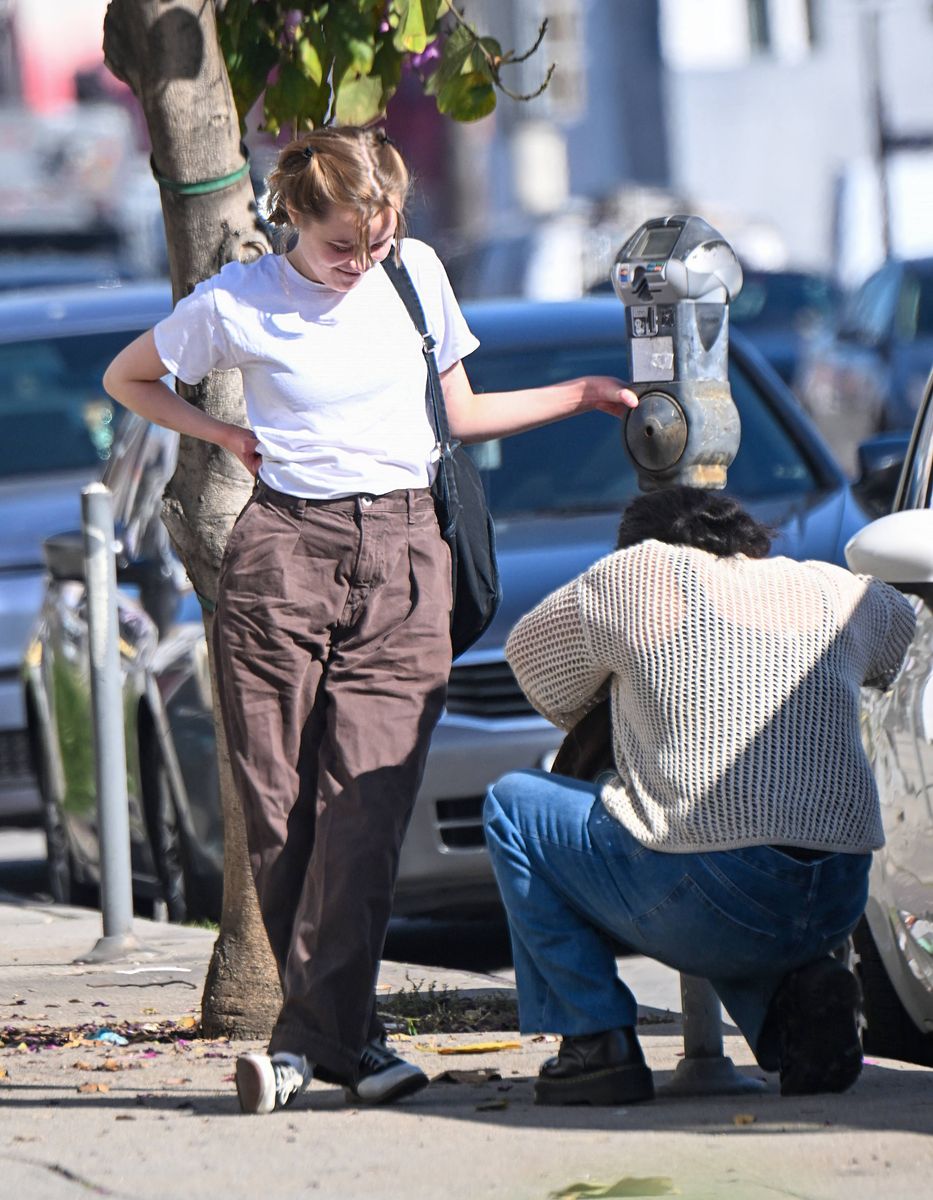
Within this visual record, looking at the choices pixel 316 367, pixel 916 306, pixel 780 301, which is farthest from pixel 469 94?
pixel 780 301

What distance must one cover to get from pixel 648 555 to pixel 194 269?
1430mm

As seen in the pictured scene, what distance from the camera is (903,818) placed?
4.92 meters

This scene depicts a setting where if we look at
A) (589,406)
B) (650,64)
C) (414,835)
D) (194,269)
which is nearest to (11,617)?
(414,835)

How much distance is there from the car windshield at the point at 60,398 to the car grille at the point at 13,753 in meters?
1.08

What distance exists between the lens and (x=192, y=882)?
7840mm

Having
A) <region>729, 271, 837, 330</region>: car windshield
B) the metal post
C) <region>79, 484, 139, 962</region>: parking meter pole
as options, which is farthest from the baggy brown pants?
<region>729, 271, 837, 330</region>: car windshield

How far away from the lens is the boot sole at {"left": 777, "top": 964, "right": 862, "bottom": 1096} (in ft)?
15.1

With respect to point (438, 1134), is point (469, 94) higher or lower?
higher

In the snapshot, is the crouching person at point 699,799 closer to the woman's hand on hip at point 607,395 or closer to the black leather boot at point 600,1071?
the black leather boot at point 600,1071

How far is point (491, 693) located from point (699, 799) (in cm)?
262

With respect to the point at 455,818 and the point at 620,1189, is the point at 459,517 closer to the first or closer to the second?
the point at 620,1189

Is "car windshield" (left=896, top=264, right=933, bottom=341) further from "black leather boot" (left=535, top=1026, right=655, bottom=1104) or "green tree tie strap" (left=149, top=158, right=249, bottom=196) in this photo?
"black leather boot" (left=535, top=1026, right=655, bottom=1104)

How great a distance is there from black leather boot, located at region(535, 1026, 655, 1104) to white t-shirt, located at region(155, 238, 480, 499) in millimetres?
1016

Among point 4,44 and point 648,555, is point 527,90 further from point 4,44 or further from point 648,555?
point 648,555
